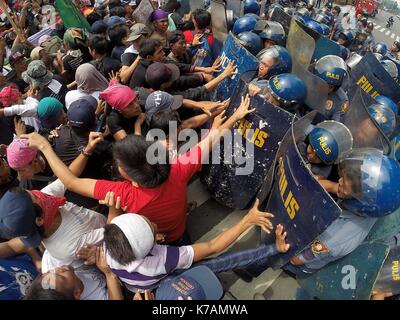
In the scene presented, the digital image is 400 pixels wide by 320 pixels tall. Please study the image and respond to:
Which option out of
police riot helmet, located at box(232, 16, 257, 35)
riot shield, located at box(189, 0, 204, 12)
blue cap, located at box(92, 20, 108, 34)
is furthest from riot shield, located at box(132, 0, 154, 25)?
police riot helmet, located at box(232, 16, 257, 35)

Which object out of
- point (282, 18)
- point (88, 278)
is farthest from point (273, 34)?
point (88, 278)

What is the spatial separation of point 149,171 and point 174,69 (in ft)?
6.93

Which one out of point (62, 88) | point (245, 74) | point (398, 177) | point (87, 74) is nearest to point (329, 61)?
point (245, 74)

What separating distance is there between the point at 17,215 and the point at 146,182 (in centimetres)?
78

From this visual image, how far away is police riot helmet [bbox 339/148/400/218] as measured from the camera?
196 centimetres

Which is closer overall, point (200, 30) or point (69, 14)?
point (200, 30)

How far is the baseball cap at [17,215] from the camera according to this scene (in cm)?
171

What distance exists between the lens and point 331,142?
2.65 meters

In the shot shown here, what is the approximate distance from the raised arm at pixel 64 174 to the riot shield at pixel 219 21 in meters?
3.48

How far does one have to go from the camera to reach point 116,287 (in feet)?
6.66

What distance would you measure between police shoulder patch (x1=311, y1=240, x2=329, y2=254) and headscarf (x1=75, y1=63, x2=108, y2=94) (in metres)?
3.07

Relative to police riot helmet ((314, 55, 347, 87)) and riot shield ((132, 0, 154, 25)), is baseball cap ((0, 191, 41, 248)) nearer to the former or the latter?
police riot helmet ((314, 55, 347, 87))

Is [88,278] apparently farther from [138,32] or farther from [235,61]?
[138,32]

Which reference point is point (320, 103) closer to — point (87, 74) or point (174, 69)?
point (174, 69)
